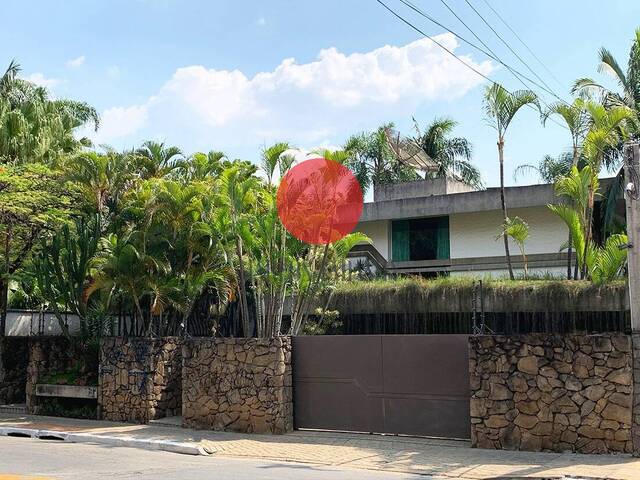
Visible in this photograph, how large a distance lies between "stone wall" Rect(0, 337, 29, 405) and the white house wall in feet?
45.8

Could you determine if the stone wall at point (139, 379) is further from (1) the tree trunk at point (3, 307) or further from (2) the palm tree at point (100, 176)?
(1) the tree trunk at point (3, 307)

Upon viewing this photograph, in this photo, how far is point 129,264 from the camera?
16359mm

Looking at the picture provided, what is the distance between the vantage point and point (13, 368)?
19.6 metres

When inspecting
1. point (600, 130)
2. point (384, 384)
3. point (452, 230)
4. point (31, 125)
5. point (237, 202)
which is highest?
point (31, 125)

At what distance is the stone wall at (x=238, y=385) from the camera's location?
556 inches

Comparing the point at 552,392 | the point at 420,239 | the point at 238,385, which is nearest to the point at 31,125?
the point at 420,239

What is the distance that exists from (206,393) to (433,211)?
1189 cm

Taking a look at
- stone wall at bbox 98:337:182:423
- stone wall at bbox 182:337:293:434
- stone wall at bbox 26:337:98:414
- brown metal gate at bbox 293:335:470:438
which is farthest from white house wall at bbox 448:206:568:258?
stone wall at bbox 26:337:98:414

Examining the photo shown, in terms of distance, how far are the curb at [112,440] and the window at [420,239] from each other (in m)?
13.8

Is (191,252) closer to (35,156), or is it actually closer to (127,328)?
(127,328)

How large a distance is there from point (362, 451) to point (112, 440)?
16.5 feet

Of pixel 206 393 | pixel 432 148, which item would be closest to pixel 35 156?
pixel 206 393

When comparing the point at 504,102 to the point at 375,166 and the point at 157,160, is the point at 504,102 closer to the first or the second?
the point at 157,160

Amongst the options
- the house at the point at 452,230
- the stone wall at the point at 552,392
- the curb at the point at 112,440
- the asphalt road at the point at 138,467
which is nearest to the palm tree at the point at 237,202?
the curb at the point at 112,440
